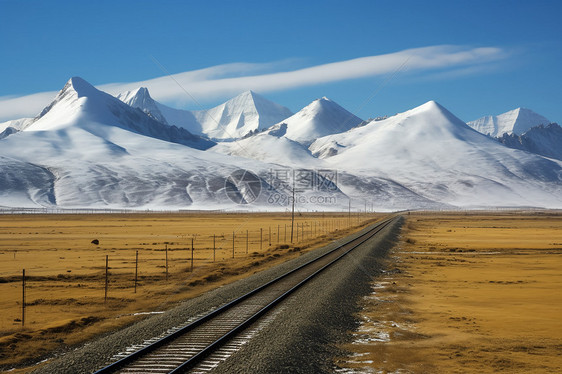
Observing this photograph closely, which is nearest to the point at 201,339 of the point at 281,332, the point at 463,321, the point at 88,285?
the point at 281,332

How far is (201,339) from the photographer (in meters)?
14.5

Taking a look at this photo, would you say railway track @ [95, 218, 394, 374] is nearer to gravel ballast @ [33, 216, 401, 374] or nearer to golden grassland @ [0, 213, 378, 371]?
gravel ballast @ [33, 216, 401, 374]

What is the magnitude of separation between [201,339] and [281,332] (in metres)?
2.36

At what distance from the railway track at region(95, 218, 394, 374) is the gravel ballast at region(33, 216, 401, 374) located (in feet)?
2.01

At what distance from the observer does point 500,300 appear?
22766 millimetres

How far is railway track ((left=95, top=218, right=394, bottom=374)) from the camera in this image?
12.1 m

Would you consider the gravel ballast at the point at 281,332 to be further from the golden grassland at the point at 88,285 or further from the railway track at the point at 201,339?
the golden grassland at the point at 88,285

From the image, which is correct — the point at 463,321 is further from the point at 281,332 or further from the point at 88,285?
the point at 88,285

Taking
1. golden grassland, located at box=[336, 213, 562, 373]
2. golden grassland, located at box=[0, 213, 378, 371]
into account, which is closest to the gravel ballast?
golden grassland, located at box=[336, 213, 562, 373]

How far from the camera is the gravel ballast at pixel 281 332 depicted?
41.1 ft

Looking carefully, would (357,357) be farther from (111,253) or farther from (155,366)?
(111,253)

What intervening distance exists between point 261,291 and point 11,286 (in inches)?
513

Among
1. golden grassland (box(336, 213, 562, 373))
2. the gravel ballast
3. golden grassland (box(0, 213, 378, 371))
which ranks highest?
the gravel ballast

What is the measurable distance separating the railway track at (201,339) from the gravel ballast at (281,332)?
0.61 m
